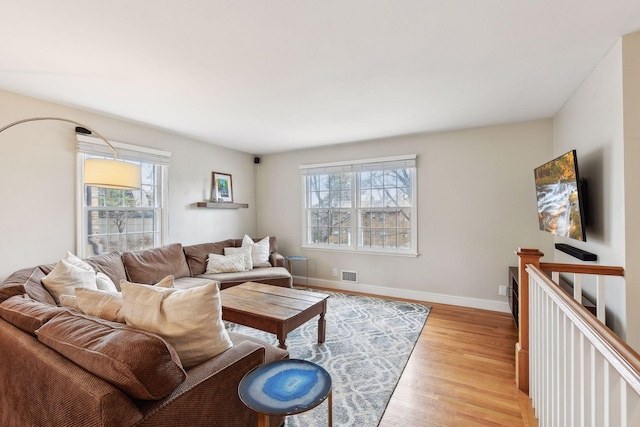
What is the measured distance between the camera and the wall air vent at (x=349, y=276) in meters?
4.69

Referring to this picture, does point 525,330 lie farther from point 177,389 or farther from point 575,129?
point 177,389

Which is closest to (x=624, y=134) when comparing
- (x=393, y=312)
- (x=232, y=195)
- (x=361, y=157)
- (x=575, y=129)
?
(x=575, y=129)

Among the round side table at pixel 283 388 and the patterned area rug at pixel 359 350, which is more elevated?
the round side table at pixel 283 388

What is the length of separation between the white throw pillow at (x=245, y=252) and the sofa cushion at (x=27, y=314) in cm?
273

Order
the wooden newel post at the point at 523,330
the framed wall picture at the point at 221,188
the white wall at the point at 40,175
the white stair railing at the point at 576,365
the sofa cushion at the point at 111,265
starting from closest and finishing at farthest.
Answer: the white stair railing at the point at 576,365 → the wooden newel post at the point at 523,330 → the white wall at the point at 40,175 → the sofa cushion at the point at 111,265 → the framed wall picture at the point at 221,188

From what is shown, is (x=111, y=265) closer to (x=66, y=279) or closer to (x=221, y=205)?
(x=66, y=279)

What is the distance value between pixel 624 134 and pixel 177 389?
2.93 metres

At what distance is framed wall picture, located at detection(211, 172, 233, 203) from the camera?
4.66 m

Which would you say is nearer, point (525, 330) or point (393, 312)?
point (525, 330)

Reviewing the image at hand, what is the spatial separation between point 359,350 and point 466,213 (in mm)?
2366

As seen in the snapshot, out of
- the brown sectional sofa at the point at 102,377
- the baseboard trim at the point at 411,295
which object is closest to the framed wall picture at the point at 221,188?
the baseboard trim at the point at 411,295

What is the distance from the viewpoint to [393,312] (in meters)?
3.69

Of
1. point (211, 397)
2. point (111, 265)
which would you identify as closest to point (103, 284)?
point (111, 265)

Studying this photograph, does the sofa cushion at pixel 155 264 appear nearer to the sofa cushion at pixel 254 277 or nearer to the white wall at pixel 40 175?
the sofa cushion at pixel 254 277
